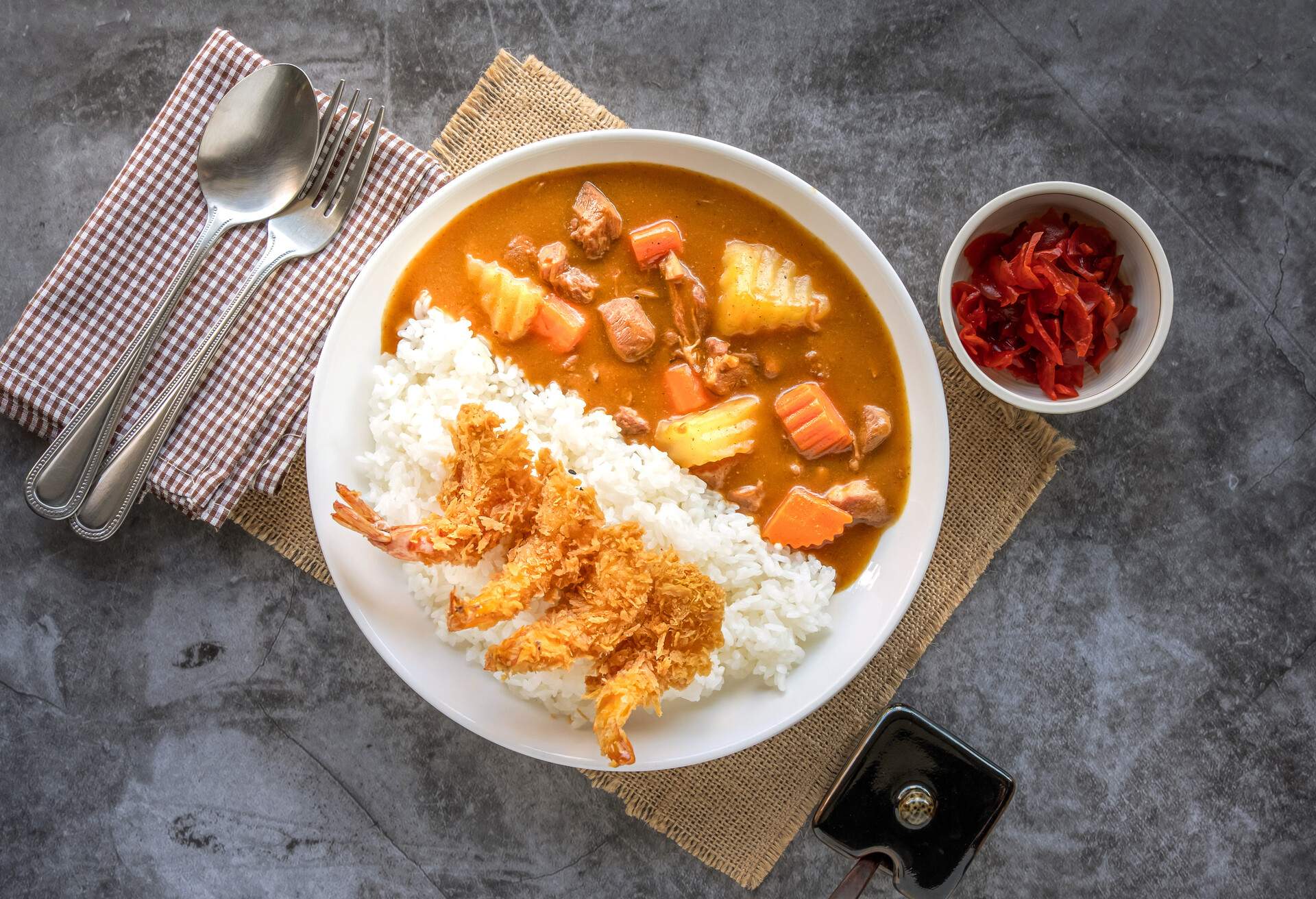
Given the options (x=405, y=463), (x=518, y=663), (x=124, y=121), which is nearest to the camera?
(x=518, y=663)

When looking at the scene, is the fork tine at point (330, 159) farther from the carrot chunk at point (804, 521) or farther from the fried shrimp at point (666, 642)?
the carrot chunk at point (804, 521)

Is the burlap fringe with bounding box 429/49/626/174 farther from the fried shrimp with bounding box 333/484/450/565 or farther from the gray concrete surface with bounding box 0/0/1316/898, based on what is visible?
the fried shrimp with bounding box 333/484/450/565

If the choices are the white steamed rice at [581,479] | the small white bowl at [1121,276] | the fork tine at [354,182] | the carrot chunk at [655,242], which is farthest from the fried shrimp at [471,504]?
the small white bowl at [1121,276]

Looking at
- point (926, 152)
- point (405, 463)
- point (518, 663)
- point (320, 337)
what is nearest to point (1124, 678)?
point (926, 152)

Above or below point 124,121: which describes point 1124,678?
below

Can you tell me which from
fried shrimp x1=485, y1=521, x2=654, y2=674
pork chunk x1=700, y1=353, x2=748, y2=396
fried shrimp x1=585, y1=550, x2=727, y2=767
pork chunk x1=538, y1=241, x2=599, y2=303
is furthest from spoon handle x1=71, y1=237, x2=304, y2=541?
fried shrimp x1=585, y1=550, x2=727, y2=767

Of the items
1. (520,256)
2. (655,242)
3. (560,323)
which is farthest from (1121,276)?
(520,256)

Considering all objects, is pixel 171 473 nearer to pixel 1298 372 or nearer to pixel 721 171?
pixel 721 171
